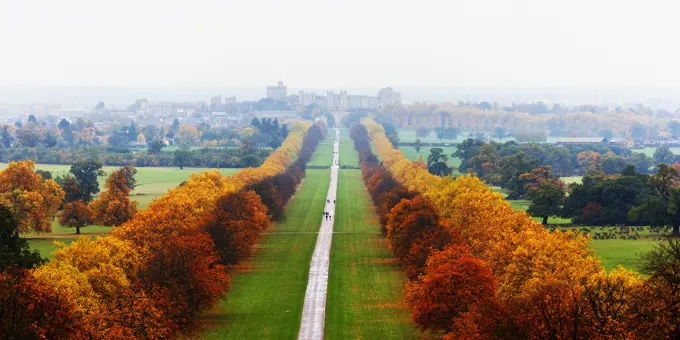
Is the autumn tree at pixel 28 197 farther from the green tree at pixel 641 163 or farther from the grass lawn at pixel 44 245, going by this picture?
the green tree at pixel 641 163

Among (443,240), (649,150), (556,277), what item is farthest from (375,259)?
(649,150)

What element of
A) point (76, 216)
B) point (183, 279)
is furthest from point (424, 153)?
point (183, 279)

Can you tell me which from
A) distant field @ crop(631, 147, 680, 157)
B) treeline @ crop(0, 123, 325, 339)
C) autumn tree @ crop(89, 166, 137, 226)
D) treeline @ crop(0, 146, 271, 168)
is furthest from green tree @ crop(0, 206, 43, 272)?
distant field @ crop(631, 147, 680, 157)

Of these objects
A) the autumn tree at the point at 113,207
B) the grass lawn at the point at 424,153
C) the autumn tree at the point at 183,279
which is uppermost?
the autumn tree at the point at 183,279

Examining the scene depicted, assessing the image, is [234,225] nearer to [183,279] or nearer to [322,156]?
[183,279]

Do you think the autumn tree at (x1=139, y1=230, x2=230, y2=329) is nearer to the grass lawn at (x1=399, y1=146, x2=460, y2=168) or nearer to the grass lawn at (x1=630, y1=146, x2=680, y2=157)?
the grass lawn at (x1=399, y1=146, x2=460, y2=168)

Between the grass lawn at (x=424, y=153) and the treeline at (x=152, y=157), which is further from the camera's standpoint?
the grass lawn at (x=424, y=153)

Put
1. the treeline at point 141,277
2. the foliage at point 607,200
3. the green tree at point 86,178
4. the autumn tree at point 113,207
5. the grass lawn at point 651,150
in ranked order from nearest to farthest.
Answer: the treeline at point 141,277 → the autumn tree at point 113,207 → the foliage at point 607,200 → the green tree at point 86,178 → the grass lawn at point 651,150

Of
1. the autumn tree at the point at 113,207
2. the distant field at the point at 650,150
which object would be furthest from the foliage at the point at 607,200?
the distant field at the point at 650,150
